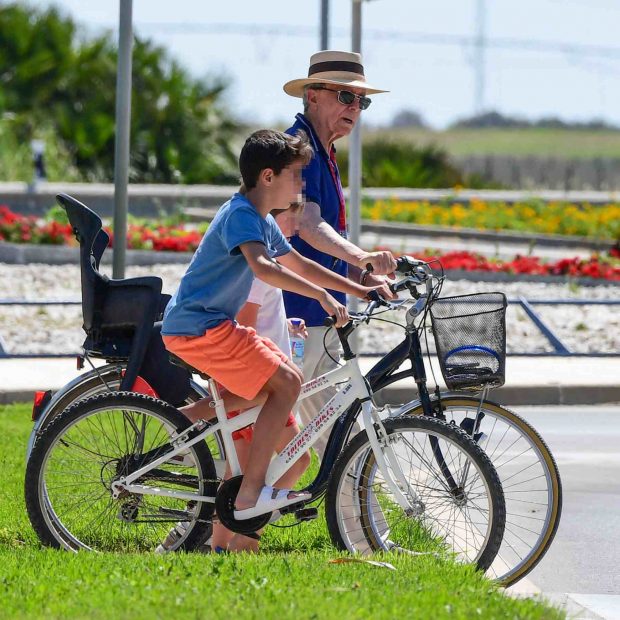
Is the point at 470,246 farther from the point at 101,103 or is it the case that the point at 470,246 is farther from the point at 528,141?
the point at 528,141

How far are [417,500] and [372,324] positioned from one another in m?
9.66

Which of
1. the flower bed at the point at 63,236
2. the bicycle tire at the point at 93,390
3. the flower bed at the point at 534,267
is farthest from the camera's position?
the flower bed at the point at 63,236

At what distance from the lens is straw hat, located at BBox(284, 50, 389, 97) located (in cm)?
613

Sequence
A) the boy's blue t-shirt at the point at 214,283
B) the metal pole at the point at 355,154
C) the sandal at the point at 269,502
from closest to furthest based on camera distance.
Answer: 1. the boy's blue t-shirt at the point at 214,283
2. the sandal at the point at 269,502
3. the metal pole at the point at 355,154

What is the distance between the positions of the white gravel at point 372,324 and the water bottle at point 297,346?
21.8 ft

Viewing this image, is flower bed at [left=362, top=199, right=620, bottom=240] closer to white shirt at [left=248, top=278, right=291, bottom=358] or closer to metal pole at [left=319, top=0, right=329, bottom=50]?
metal pole at [left=319, top=0, right=329, bottom=50]

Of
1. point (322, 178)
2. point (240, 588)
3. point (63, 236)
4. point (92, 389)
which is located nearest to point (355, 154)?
point (322, 178)

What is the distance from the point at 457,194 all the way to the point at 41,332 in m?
13.4

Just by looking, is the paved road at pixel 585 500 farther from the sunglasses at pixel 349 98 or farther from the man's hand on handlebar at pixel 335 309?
the sunglasses at pixel 349 98

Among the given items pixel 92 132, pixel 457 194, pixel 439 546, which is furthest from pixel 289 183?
pixel 92 132

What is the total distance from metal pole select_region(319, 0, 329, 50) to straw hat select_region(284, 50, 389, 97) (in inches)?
300

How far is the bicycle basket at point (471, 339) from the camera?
5.50 meters

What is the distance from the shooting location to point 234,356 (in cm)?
538

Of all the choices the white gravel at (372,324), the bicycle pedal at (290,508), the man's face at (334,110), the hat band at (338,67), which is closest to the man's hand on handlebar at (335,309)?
the bicycle pedal at (290,508)
